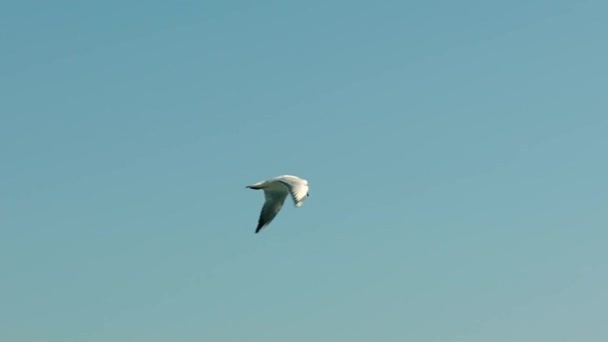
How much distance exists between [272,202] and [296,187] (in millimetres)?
3666

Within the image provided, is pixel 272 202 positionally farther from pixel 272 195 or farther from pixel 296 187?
pixel 296 187

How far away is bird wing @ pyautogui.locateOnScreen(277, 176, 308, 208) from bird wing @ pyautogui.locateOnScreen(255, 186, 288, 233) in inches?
36.6

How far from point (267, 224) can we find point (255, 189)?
2246 millimetres

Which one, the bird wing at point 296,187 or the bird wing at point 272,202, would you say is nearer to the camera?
the bird wing at point 296,187

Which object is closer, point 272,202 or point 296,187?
point 296,187

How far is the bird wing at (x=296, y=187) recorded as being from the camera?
199 ft

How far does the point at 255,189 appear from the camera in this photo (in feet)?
216

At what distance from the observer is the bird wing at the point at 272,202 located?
6588cm

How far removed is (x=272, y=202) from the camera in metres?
66.2

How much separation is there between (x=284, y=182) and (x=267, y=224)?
3061mm

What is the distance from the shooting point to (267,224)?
2581 inches

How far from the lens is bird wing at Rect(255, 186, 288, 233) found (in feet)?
216

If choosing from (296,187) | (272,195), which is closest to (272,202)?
(272,195)

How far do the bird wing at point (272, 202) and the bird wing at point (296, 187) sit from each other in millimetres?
930
